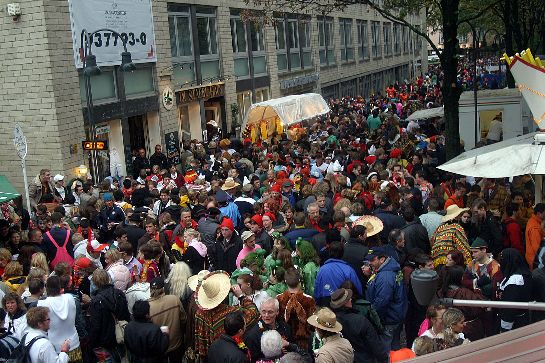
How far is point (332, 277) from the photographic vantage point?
7172 millimetres

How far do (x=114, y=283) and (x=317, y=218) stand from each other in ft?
11.2

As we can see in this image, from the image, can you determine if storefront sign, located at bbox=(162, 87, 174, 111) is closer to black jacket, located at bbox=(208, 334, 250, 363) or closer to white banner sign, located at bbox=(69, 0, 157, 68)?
white banner sign, located at bbox=(69, 0, 157, 68)

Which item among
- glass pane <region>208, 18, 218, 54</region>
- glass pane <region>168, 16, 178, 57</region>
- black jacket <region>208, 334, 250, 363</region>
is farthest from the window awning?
glass pane <region>208, 18, 218, 54</region>

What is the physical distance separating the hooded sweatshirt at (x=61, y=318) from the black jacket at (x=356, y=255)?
3286mm

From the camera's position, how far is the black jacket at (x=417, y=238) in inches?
340

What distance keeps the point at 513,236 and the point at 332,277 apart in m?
3.30

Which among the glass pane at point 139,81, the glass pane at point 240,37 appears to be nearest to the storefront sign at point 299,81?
the glass pane at point 240,37

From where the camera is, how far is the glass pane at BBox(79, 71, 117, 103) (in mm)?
18127

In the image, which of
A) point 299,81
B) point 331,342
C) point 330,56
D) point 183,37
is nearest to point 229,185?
point 331,342

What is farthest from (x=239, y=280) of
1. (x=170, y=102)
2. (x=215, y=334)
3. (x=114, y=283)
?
(x=170, y=102)

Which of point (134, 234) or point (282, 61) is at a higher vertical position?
point (282, 61)

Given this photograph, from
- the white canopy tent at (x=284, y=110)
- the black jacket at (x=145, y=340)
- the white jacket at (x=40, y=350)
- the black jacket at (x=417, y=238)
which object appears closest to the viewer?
the white jacket at (x=40, y=350)

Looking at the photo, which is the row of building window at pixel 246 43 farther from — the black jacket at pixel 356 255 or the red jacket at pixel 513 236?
the black jacket at pixel 356 255

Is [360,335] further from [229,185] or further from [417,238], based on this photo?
[229,185]
